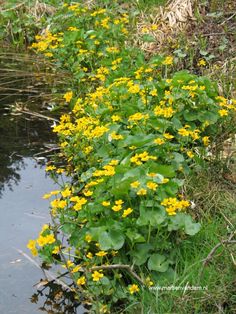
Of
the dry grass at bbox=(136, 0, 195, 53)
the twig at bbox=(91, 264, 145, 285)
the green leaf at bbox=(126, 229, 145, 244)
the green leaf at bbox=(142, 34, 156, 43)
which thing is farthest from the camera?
the dry grass at bbox=(136, 0, 195, 53)

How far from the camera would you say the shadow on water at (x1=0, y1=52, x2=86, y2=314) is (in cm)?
343

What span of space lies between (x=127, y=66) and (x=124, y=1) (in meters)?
1.92

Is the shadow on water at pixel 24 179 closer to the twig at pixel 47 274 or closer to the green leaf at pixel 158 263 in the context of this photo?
the twig at pixel 47 274

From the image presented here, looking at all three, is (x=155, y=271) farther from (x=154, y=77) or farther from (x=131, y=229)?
(x=154, y=77)

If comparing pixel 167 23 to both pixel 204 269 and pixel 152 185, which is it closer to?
pixel 152 185

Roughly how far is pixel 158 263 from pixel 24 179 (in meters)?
1.69

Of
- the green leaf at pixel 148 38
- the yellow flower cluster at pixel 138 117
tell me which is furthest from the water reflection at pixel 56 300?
the green leaf at pixel 148 38

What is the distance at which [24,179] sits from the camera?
15.4 feet

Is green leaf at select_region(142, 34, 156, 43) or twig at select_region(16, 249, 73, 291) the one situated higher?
green leaf at select_region(142, 34, 156, 43)

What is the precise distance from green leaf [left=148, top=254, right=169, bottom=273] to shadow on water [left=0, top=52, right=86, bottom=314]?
1.41 ft

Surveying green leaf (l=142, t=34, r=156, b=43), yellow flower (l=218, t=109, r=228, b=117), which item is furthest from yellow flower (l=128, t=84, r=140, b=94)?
green leaf (l=142, t=34, r=156, b=43)

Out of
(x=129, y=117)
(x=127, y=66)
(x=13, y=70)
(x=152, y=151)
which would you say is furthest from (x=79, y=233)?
(x=13, y=70)

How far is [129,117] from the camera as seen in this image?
4207mm

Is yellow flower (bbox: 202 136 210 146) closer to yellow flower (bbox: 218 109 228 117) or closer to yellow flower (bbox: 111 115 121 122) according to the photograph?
yellow flower (bbox: 218 109 228 117)
